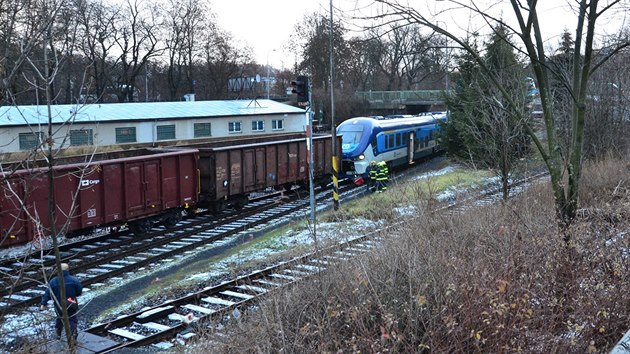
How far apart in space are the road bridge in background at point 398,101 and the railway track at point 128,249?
1354 inches

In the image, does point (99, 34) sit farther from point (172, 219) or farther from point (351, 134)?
point (172, 219)

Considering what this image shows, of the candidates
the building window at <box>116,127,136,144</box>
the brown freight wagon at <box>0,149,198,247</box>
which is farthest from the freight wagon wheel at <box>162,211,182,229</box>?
the building window at <box>116,127,136,144</box>

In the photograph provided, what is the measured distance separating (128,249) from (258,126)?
85.5ft

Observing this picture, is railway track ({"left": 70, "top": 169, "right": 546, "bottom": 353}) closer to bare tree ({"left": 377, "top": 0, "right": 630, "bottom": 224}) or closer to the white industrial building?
bare tree ({"left": 377, "top": 0, "right": 630, "bottom": 224})

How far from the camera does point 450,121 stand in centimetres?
2623

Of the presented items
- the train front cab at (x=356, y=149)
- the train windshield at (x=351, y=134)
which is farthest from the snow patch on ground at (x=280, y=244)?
the train windshield at (x=351, y=134)

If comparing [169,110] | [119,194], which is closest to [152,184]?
[119,194]

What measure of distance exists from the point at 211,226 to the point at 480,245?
35.0ft

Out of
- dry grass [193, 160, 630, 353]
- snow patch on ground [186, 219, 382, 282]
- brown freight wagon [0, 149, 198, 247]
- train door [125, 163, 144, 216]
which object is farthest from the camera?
train door [125, 163, 144, 216]

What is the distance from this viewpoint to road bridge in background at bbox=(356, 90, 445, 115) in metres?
51.5

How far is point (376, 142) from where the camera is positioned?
82.2ft

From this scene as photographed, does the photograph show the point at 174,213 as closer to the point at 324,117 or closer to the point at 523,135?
the point at 523,135

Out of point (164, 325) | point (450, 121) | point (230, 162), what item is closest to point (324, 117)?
point (450, 121)

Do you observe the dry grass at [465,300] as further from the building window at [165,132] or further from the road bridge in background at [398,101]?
the road bridge in background at [398,101]
